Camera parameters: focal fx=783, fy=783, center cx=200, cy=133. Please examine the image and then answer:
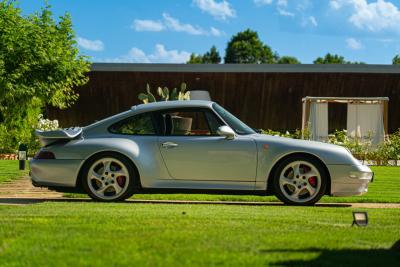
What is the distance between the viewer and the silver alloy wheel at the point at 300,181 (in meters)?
9.29

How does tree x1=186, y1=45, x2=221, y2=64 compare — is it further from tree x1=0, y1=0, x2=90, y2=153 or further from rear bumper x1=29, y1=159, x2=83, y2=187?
rear bumper x1=29, y1=159, x2=83, y2=187

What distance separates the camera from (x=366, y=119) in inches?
1062

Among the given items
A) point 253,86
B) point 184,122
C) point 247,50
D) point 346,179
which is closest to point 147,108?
point 184,122

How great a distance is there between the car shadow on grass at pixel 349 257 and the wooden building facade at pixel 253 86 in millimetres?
28137

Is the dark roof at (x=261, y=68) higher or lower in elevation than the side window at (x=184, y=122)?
higher

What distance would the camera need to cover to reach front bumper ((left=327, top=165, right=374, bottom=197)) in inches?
367

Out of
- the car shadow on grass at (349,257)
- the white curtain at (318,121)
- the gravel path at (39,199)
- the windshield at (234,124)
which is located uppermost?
the white curtain at (318,121)

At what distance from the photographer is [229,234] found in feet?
19.3

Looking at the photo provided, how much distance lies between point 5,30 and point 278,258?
24.8m

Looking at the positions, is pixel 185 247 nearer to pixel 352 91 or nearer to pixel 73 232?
pixel 73 232

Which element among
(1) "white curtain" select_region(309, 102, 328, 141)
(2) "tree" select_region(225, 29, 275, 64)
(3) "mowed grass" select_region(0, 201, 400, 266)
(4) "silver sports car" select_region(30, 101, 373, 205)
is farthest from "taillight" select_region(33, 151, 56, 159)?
(2) "tree" select_region(225, 29, 275, 64)

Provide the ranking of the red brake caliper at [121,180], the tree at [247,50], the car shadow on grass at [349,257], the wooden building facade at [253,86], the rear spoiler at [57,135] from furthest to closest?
the tree at [247,50]
the wooden building facade at [253,86]
the rear spoiler at [57,135]
the red brake caliper at [121,180]
the car shadow on grass at [349,257]

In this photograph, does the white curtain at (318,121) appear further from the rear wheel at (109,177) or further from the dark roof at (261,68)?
the rear wheel at (109,177)

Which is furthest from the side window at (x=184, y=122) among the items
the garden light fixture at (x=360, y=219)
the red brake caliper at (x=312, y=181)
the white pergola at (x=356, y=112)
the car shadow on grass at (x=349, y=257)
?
the white pergola at (x=356, y=112)
